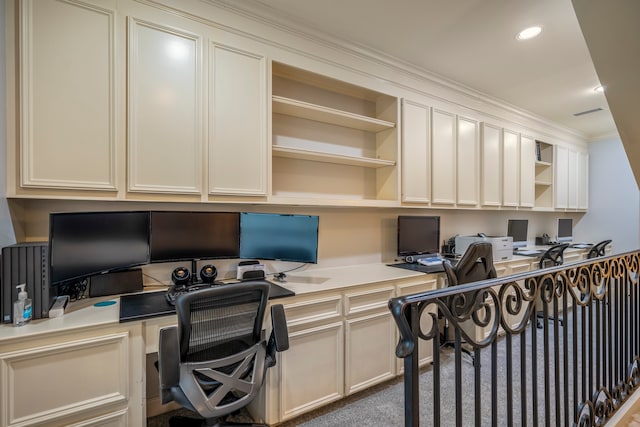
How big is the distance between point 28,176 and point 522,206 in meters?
5.00

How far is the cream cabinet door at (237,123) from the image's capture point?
2014 mm

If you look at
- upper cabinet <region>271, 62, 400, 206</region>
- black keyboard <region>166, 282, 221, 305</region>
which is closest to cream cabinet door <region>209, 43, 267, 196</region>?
upper cabinet <region>271, 62, 400, 206</region>

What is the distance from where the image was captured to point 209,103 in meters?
1.99

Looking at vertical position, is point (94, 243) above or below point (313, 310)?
above

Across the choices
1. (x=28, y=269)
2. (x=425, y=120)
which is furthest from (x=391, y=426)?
(x=425, y=120)

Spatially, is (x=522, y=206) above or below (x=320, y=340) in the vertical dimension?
above

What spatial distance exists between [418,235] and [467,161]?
1.09 meters

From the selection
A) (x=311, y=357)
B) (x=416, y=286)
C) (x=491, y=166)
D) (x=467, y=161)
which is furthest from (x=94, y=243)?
(x=491, y=166)

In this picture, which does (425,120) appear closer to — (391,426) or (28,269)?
(391,426)

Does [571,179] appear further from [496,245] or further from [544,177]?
[496,245]

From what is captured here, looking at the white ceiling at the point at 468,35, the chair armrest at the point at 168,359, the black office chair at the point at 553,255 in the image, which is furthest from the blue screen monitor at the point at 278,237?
the black office chair at the point at 553,255

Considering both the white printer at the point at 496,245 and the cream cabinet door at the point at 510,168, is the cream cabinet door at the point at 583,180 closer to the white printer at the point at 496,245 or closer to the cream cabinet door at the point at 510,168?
the cream cabinet door at the point at 510,168

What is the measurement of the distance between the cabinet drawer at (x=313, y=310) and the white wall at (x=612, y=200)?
5.66 meters

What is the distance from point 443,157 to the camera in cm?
325
